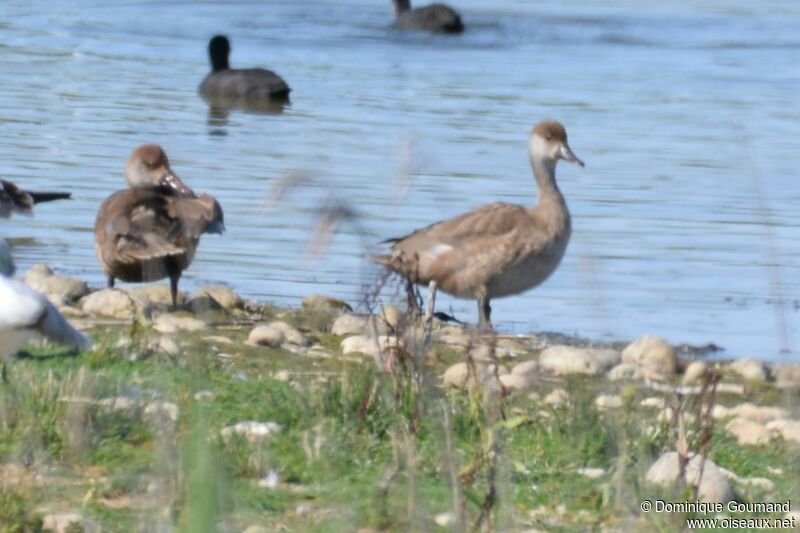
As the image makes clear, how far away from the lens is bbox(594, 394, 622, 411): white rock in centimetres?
582

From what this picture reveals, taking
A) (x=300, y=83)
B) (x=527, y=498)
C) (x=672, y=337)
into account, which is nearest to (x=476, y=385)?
(x=527, y=498)

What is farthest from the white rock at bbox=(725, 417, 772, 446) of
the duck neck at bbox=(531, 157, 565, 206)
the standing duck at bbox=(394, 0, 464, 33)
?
the standing duck at bbox=(394, 0, 464, 33)

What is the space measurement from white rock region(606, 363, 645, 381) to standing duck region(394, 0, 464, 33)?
797 inches

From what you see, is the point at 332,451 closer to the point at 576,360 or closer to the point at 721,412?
the point at 721,412

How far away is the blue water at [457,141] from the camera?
31.7 ft

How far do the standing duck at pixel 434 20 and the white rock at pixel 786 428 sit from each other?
2141 cm

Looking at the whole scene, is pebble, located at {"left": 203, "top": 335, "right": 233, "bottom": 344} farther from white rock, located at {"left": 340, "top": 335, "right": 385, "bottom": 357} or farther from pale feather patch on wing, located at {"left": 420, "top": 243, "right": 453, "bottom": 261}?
pale feather patch on wing, located at {"left": 420, "top": 243, "right": 453, "bottom": 261}

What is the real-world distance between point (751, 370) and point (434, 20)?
20100 millimetres

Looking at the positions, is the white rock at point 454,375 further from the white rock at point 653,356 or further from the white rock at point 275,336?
the white rock at point 653,356

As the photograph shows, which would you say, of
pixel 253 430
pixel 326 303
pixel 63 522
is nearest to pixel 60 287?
pixel 326 303

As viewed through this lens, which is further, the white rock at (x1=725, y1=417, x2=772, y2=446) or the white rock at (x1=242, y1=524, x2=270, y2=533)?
the white rock at (x1=725, y1=417, x2=772, y2=446)

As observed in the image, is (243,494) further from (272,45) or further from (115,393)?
(272,45)

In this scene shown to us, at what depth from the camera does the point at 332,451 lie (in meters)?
5.01

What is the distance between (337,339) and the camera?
318 inches
